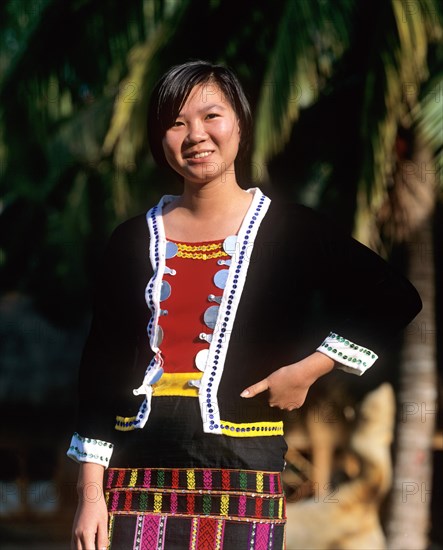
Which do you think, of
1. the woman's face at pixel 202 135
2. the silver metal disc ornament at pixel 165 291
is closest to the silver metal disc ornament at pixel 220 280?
the silver metal disc ornament at pixel 165 291

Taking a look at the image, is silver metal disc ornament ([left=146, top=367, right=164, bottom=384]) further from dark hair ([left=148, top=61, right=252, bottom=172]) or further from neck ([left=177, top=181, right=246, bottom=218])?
dark hair ([left=148, top=61, right=252, bottom=172])

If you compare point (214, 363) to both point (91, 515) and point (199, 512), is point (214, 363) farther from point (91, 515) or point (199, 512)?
point (91, 515)

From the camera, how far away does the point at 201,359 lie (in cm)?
266

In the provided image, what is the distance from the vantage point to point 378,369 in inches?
347

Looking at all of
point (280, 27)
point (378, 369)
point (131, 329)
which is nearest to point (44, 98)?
point (280, 27)

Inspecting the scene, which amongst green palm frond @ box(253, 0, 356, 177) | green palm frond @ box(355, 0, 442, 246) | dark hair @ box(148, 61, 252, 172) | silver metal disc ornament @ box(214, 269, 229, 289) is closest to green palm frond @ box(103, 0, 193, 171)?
green palm frond @ box(253, 0, 356, 177)

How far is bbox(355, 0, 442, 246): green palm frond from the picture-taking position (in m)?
6.30

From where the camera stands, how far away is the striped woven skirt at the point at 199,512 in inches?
104

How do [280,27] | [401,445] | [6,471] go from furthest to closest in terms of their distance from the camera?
[6,471]
[401,445]
[280,27]

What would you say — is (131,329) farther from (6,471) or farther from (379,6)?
(6,471)

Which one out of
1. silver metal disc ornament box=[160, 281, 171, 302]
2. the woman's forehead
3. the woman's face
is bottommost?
silver metal disc ornament box=[160, 281, 171, 302]

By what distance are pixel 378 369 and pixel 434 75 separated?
2.90m

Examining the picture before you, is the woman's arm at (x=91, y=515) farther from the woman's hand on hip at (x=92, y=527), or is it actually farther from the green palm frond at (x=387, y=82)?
the green palm frond at (x=387, y=82)

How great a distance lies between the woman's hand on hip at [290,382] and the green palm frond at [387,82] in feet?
12.7
